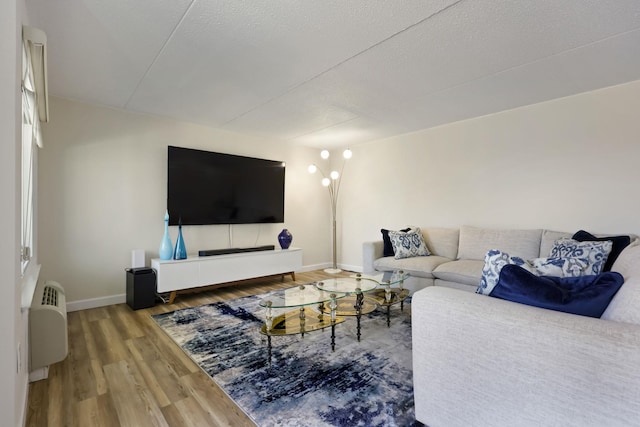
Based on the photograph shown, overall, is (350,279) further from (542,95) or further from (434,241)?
(542,95)

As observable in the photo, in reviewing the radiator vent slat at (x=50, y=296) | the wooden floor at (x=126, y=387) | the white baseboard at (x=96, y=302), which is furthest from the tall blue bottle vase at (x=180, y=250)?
the radiator vent slat at (x=50, y=296)

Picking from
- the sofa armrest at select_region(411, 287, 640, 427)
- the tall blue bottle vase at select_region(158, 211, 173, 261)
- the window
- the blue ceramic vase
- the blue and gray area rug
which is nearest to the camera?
the sofa armrest at select_region(411, 287, 640, 427)

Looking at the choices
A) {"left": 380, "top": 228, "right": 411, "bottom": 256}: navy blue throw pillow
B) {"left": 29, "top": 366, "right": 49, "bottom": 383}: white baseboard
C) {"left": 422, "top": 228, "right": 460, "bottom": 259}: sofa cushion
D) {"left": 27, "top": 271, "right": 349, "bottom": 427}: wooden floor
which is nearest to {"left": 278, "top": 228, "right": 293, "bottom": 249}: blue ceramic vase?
{"left": 380, "top": 228, "right": 411, "bottom": 256}: navy blue throw pillow

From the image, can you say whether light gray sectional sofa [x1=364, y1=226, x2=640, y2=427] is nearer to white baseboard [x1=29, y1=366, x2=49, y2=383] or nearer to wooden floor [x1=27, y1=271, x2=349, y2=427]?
wooden floor [x1=27, y1=271, x2=349, y2=427]

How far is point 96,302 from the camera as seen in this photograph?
334 cm

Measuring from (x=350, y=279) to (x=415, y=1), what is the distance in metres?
2.27

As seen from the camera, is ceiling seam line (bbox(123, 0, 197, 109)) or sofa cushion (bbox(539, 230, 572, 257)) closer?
ceiling seam line (bbox(123, 0, 197, 109))

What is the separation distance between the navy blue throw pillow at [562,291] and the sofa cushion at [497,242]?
88.4 inches

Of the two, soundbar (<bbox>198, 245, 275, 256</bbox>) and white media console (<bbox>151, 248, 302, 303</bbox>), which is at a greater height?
soundbar (<bbox>198, 245, 275, 256</bbox>)

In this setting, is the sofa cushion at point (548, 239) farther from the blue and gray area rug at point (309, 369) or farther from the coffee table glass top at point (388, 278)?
the blue and gray area rug at point (309, 369)

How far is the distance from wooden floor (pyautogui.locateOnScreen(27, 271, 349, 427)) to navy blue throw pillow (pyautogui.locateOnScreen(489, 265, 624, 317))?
142 centimetres

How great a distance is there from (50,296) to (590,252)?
436 centimetres

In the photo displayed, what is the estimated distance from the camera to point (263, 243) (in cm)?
480

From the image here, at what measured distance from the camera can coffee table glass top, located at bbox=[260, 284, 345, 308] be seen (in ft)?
7.10
